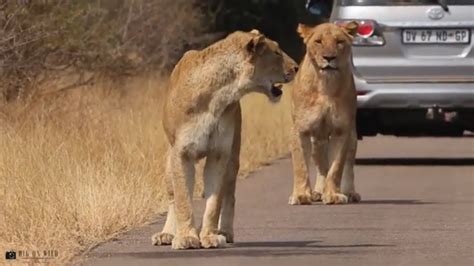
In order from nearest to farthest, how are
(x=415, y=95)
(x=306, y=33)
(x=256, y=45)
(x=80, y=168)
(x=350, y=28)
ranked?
(x=256, y=45) < (x=80, y=168) < (x=350, y=28) < (x=306, y=33) < (x=415, y=95)

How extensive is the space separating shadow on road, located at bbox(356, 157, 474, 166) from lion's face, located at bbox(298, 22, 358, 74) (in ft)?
12.8

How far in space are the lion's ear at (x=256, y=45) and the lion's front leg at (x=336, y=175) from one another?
8.64 feet

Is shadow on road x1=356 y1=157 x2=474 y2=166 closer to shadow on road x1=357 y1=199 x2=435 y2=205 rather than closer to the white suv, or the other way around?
the white suv

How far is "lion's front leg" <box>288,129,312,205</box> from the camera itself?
11422 mm

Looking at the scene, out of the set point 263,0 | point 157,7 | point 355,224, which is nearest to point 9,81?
point 355,224

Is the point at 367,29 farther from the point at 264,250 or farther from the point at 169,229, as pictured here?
the point at 264,250

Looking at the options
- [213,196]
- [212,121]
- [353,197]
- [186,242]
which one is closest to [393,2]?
[353,197]

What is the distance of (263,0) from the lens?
105ft

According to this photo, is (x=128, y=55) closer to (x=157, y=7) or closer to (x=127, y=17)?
(x=127, y=17)

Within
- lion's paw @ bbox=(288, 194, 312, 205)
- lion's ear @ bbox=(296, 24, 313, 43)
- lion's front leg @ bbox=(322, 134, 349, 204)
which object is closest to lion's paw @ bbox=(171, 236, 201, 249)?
lion's paw @ bbox=(288, 194, 312, 205)

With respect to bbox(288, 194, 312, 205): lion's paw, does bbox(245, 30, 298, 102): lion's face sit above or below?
above

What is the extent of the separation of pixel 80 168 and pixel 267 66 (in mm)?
2297

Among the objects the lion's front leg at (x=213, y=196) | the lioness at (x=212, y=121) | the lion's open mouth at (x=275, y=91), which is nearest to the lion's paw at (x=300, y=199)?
the lioness at (x=212, y=121)

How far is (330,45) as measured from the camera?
11.4m
